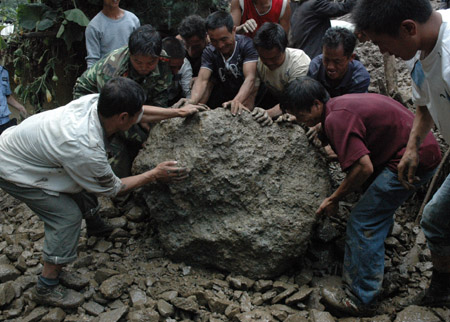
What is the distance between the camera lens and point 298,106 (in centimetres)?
275

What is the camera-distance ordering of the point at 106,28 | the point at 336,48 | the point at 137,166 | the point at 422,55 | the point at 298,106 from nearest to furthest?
1. the point at 422,55
2. the point at 298,106
3. the point at 336,48
4. the point at 137,166
5. the point at 106,28

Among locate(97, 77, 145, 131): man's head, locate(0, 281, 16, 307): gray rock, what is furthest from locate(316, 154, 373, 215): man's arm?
locate(0, 281, 16, 307): gray rock

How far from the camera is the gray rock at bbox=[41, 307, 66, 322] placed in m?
2.63

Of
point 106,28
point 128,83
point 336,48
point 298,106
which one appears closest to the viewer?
point 128,83

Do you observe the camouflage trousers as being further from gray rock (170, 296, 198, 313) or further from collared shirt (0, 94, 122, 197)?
gray rock (170, 296, 198, 313)

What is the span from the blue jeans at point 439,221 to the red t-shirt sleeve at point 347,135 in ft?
1.61

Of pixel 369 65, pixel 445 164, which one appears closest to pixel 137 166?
pixel 445 164

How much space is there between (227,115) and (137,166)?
0.86 m

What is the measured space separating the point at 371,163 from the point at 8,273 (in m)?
2.79

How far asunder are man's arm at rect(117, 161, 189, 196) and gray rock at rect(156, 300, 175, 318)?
0.83 meters

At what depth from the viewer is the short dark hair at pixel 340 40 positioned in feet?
9.90

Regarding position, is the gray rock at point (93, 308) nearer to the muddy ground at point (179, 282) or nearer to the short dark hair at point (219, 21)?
the muddy ground at point (179, 282)

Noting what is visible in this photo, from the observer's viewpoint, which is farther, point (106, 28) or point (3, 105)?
point (3, 105)

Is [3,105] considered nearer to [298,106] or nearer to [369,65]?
[298,106]
